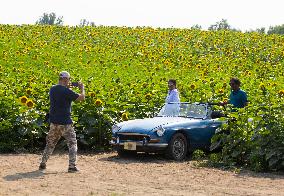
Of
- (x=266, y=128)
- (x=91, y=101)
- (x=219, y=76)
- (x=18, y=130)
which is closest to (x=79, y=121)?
(x=91, y=101)

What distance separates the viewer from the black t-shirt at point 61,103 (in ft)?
36.3

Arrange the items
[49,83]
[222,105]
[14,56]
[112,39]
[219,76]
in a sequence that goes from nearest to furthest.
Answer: [222,105]
[49,83]
[219,76]
[14,56]
[112,39]

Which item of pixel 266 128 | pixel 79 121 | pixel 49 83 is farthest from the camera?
pixel 49 83

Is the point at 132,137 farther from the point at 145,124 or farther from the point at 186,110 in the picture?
the point at 186,110

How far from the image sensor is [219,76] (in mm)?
22719

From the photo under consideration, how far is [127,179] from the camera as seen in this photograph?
10.7m

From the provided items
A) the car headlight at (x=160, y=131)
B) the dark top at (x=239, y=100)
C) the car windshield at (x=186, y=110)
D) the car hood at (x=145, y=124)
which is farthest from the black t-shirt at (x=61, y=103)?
the dark top at (x=239, y=100)

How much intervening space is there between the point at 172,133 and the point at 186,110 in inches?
50.0

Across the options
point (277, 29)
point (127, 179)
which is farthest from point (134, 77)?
point (277, 29)

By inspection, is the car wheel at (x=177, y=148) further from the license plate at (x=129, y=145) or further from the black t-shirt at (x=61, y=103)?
the black t-shirt at (x=61, y=103)

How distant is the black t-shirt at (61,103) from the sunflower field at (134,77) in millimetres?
2886

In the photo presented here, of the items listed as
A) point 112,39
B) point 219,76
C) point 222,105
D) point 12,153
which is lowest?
point 12,153

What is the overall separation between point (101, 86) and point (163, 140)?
4.36 meters

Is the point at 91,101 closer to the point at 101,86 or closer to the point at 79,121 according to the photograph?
the point at 79,121
